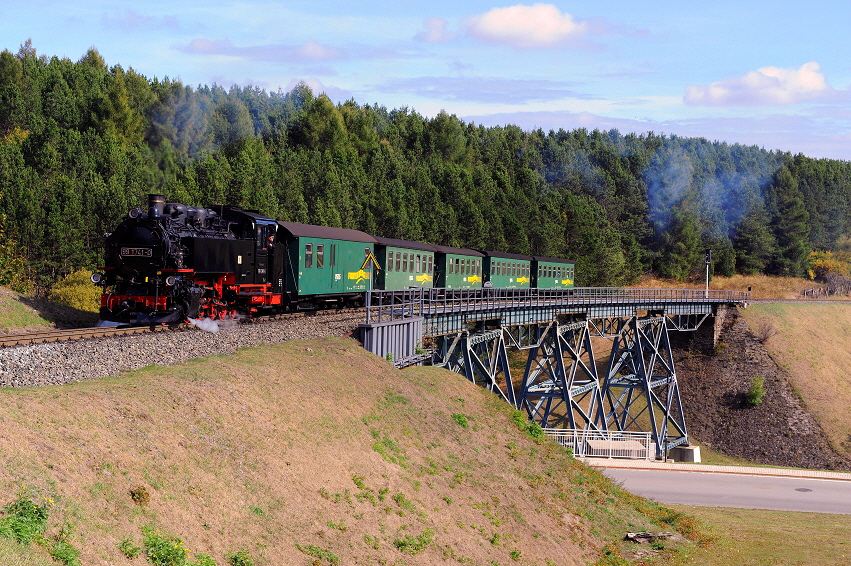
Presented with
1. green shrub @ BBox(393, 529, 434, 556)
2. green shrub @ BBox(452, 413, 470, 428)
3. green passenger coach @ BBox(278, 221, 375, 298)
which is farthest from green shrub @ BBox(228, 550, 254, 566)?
green passenger coach @ BBox(278, 221, 375, 298)

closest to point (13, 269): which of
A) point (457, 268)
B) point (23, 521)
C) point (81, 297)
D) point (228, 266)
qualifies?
point (81, 297)

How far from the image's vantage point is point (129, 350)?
758 inches

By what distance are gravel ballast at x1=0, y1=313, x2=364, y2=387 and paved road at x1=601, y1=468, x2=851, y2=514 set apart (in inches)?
490

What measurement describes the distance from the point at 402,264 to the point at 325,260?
7.64m

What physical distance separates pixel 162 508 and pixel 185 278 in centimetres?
1534

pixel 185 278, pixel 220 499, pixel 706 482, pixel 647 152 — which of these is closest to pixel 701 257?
pixel 647 152

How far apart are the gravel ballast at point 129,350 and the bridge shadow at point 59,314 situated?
5.27 metres

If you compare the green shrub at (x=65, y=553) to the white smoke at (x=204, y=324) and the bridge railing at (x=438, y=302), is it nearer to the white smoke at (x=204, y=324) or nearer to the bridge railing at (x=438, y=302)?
the bridge railing at (x=438, y=302)

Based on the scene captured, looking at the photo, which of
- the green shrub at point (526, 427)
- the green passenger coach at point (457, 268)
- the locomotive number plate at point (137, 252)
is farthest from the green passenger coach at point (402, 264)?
the green shrub at point (526, 427)

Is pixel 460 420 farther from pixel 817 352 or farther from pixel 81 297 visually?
pixel 817 352

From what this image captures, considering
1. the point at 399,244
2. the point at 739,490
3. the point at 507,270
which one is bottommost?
the point at 739,490

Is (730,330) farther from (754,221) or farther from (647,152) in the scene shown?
(647,152)

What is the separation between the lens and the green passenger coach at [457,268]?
45.2 m

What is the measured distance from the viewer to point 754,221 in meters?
96.2
